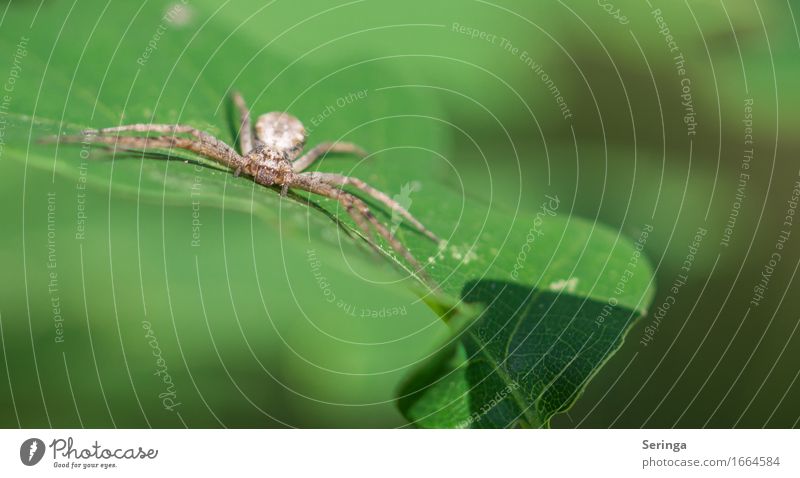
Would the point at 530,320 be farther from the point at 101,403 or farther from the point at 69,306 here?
the point at 69,306

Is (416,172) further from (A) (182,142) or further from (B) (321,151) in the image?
(A) (182,142)

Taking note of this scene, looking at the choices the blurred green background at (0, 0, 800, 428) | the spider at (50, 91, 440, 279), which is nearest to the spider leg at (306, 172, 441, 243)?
the spider at (50, 91, 440, 279)

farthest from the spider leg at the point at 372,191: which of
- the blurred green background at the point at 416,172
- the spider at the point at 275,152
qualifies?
the blurred green background at the point at 416,172

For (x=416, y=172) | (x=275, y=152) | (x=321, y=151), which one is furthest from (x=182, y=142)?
(x=416, y=172)

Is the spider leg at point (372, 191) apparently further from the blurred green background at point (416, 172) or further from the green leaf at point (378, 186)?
the blurred green background at point (416, 172)

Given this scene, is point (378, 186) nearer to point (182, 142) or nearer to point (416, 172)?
point (416, 172)

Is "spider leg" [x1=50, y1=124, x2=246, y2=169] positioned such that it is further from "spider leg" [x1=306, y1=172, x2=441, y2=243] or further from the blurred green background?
"spider leg" [x1=306, y1=172, x2=441, y2=243]

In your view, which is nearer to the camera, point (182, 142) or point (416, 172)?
point (182, 142)

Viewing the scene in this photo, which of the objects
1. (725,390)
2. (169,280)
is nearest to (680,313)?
(725,390)
